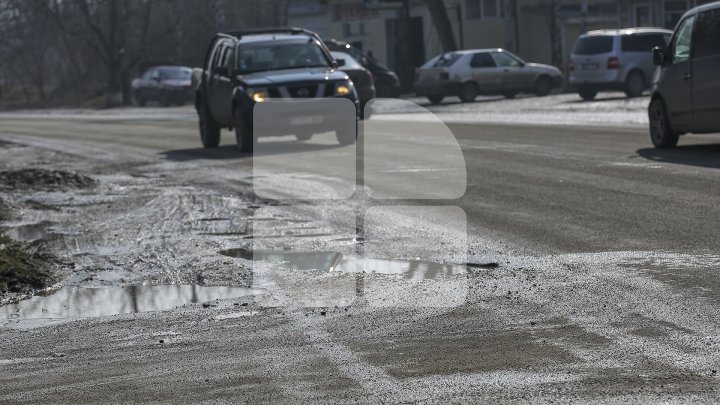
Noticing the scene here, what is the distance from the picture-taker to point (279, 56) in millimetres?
20750

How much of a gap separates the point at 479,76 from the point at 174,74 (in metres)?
18.2

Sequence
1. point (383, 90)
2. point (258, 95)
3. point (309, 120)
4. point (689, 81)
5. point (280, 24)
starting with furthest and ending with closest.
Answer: point (280, 24) < point (383, 90) < point (258, 95) < point (309, 120) < point (689, 81)

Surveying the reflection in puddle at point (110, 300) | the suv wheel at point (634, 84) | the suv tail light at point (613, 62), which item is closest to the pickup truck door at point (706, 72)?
the reflection in puddle at point (110, 300)

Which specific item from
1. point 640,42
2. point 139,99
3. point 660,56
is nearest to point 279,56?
point 660,56

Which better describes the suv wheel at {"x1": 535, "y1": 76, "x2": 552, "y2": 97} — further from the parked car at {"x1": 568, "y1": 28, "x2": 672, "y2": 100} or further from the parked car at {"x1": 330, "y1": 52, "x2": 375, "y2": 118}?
the parked car at {"x1": 330, "y1": 52, "x2": 375, "y2": 118}

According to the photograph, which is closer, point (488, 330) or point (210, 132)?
point (488, 330)

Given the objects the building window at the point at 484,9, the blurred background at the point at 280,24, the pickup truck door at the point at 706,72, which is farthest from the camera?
the building window at the point at 484,9

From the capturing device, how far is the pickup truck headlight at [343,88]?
777 inches

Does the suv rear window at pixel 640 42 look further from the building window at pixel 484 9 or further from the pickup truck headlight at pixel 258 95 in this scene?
the building window at pixel 484 9

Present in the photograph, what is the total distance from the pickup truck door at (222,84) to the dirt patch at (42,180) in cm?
448

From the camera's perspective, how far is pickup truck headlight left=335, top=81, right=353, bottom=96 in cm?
1973

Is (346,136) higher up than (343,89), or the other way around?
(343,89)

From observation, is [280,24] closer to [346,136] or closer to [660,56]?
[346,136]

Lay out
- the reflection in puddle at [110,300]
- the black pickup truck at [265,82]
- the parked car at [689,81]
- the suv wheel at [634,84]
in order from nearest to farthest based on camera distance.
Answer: the reflection in puddle at [110,300] < the parked car at [689,81] < the black pickup truck at [265,82] < the suv wheel at [634,84]
